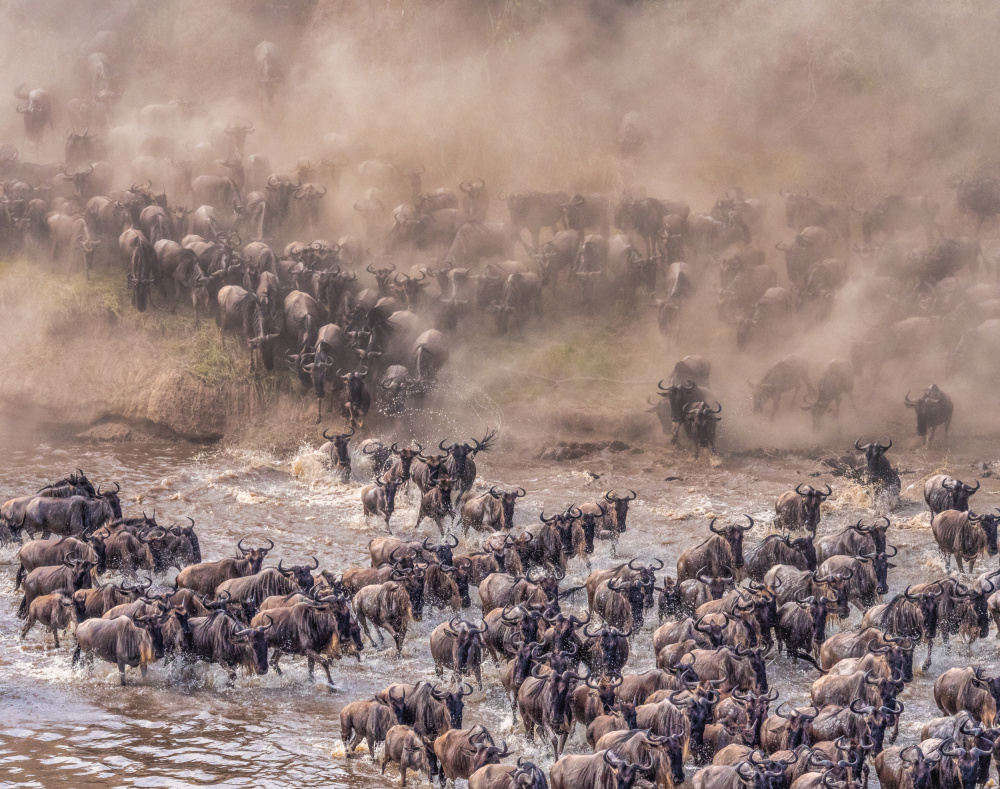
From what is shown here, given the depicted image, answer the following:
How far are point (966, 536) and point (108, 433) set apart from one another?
16472 mm

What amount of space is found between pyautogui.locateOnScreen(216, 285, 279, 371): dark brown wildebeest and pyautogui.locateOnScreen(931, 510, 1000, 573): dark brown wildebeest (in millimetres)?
13752

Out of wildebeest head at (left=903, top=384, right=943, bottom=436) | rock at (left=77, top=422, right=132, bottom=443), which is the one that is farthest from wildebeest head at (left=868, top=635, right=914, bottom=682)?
rock at (left=77, top=422, right=132, bottom=443)

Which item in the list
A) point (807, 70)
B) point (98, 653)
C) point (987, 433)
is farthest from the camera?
point (807, 70)

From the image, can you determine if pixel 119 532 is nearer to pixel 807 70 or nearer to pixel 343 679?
pixel 343 679

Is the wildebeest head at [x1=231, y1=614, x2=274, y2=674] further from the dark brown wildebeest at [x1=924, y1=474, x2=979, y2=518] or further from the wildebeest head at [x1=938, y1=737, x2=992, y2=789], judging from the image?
the dark brown wildebeest at [x1=924, y1=474, x2=979, y2=518]

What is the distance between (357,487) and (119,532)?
517 centimetres

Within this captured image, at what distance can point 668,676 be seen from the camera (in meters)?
13.9

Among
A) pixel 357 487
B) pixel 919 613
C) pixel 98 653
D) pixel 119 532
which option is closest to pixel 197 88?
pixel 357 487

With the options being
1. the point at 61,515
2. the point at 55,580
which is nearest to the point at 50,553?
the point at 55,580

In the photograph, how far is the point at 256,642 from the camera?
14.8 metres

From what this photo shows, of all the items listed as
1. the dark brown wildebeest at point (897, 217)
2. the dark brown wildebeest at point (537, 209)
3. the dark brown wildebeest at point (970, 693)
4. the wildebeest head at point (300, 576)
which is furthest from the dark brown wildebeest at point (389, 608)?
the dark brown wildebeest at point (897, 217)

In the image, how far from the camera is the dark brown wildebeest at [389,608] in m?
16.0

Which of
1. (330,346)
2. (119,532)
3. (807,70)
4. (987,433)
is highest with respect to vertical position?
(807,70)

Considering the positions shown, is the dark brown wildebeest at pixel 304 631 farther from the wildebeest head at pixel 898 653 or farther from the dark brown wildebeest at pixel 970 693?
the dark brown wildebeest at pixel 970 693
